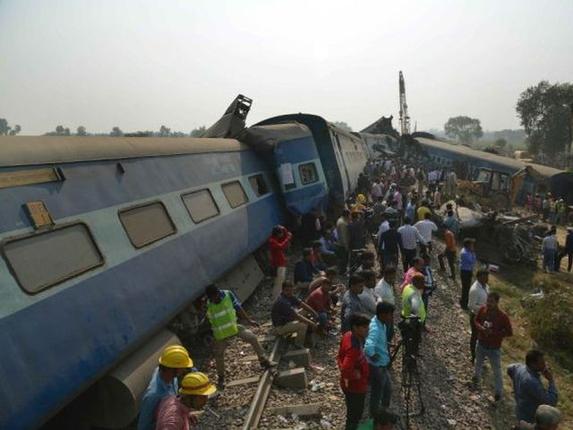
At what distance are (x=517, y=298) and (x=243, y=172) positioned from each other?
874 centimetres

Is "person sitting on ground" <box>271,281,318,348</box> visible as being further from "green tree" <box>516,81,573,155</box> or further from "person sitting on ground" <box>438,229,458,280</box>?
"green tree" <box>516,81,573,155</box>

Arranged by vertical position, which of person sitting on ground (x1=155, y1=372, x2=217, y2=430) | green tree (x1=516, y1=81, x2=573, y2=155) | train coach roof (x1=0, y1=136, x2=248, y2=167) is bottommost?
green tree (x1=516, y1=81, x2=573, y2=155)

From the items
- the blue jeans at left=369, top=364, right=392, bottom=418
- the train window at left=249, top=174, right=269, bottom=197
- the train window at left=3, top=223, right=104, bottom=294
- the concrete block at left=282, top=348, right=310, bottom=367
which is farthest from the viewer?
the train window at left=249, top=174, right=269, bottom=197

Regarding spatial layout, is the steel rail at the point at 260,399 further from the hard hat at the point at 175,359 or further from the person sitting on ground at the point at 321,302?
the hard hat at the point at 175,359

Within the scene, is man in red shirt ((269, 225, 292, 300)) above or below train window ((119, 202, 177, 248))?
below

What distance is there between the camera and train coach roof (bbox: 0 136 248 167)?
4.99m

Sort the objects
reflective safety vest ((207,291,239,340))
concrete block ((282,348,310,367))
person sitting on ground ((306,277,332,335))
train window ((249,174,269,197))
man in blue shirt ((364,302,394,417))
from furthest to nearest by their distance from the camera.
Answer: train window ((249,174,269,197))
person sitting on ground ((306,277,332,335))
concrete block ((282,348,310,367))
reflective safety vest ((207,291,239,340))
man in blue shirt ((364,302,394,417))

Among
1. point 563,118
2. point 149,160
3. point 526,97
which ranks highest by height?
point 149,160

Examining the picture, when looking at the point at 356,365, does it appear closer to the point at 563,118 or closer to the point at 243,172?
the point at 243,172

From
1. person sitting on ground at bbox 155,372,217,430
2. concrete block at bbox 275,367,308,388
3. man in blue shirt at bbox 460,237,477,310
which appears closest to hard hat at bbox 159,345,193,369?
person sitting on ground at bbox 155,372,217,430

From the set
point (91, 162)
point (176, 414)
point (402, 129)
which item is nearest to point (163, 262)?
point (91, 162)

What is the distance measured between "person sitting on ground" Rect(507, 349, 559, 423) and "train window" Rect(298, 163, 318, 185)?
8.88 meters

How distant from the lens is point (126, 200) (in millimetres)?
6422

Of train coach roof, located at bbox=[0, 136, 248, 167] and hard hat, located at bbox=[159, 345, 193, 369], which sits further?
train coach roof, located at bbox=[0, 136, 248, 167]
